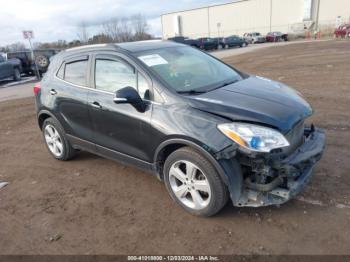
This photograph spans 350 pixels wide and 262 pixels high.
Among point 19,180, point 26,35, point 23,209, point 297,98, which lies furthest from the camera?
point 26,35

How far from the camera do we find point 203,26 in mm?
72562

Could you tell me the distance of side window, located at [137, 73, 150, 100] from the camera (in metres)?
3.50

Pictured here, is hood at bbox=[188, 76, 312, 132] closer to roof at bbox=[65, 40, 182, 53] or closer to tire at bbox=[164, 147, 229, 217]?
tire at bbox=[164, 147, 229, 217]

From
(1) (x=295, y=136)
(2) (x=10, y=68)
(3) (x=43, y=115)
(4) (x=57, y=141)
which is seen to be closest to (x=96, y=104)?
(4) (x=57, y=141)

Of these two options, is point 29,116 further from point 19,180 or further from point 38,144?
point 19,180

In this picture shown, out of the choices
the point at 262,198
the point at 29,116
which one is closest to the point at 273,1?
the point at 29,116

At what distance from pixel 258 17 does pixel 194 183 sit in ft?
220

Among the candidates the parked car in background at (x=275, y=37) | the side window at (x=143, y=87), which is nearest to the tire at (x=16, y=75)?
→ the side window at (x=143, y=87)

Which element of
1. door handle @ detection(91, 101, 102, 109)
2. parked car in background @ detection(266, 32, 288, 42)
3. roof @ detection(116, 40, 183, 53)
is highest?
roof @ detection(116, 40, 183, 53)

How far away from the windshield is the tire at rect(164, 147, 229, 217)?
0.77 meters

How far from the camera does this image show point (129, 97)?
3316mm

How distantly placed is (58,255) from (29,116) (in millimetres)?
6514

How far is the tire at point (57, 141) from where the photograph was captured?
4.89 m

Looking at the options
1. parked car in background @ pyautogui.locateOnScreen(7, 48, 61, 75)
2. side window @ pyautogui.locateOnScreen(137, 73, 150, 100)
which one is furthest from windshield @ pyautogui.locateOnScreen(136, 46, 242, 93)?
parked car in background @ pyautogui.locateOnScreen(7, 48, 61, 75)
